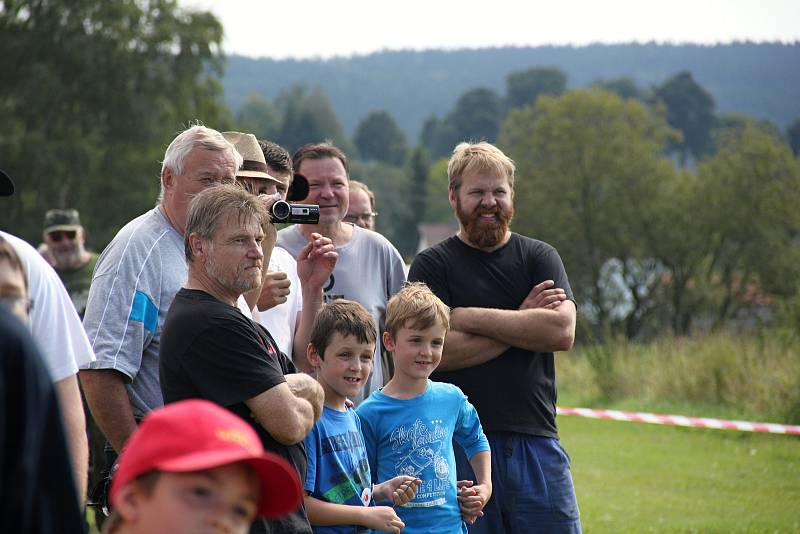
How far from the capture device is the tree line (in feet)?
103

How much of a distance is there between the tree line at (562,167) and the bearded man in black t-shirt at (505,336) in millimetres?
11636

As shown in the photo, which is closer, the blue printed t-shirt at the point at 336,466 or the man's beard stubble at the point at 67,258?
the blue printed t-shirt at the point at 336,466

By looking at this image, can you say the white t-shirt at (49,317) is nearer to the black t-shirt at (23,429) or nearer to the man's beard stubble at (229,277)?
the man's beard stubble at (229,277)

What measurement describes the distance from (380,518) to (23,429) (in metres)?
2.18

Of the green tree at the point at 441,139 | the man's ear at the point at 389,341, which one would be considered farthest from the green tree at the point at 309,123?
the man's ear at the point at 389,341

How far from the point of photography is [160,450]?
177 centimetres

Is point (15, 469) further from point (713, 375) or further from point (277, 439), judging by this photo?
point (713, 375)

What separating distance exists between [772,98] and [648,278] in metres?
148

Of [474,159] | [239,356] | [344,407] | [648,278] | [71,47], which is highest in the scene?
[71,47]

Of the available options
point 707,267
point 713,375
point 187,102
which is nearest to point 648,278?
point 707,267

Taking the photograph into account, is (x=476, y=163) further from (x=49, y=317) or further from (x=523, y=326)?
(x=49, y=317)

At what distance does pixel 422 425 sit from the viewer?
4.01 m

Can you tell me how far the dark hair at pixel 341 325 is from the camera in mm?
3859

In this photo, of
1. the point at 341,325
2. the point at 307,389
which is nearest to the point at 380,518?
the point at 307,389
